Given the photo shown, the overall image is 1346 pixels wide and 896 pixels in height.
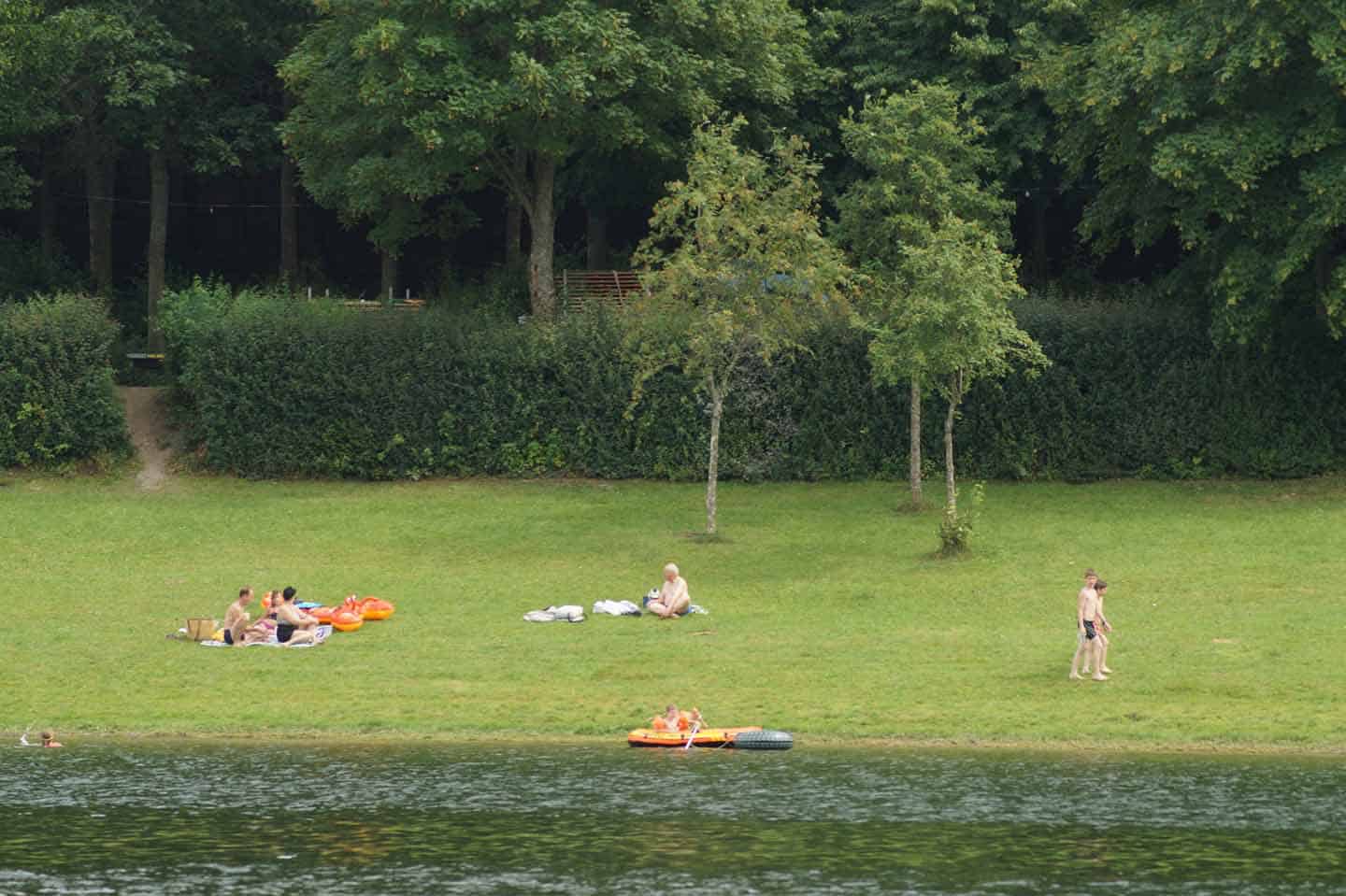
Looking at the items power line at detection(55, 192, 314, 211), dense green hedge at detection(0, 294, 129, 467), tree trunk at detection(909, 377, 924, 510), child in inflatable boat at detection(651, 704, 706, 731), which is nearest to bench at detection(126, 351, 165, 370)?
dense green hedge at detection(0, 294, 129, 467)

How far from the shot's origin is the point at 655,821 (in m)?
28.7

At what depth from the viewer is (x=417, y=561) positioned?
4969 centimetres

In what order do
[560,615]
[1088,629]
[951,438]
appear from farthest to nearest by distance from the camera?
1. [951,438]
2. [560,615]
3. [1088,629]

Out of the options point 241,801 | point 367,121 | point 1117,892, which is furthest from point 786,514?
point 1117,892

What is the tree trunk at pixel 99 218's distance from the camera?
7625cm

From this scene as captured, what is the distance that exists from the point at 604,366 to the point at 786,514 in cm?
790

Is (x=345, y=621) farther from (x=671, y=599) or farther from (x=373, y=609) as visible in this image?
(x=671, y=599)

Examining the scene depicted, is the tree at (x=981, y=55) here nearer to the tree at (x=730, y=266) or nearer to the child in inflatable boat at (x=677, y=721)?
the tree at (x=730, y=266)

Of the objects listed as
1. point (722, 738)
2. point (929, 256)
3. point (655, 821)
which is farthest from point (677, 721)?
point (929, 256)

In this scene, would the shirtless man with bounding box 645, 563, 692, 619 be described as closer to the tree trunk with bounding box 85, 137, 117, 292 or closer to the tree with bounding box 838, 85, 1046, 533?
the tree with bounding box 838, 85, 1046, 533

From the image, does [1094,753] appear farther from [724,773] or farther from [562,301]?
[562,301]

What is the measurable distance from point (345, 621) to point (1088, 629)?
15225 mm

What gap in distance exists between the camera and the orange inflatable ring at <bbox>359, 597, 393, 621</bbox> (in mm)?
42719

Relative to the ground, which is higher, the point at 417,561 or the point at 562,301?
the point at 562,301
